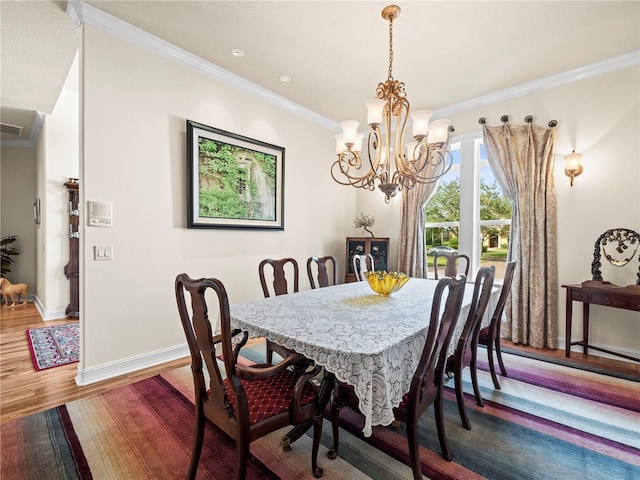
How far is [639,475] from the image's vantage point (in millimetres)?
1497

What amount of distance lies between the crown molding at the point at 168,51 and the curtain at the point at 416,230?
1.86 m

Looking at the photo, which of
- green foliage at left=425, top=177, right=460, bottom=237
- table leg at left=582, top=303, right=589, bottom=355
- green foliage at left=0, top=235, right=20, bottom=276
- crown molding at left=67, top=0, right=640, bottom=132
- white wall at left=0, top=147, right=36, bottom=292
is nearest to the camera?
crown molding at left=67, top=0, right=640, bottom=132

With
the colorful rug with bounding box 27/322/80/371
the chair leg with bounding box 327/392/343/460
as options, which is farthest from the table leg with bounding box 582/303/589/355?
the colorful rug with bounding box 27/322/80/371

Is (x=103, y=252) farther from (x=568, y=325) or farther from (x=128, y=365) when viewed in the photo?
(x=568, y=325)

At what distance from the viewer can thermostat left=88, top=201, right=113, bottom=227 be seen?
7.79 feet

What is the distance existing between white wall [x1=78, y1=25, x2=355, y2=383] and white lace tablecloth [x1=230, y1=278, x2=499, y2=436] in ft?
4.25

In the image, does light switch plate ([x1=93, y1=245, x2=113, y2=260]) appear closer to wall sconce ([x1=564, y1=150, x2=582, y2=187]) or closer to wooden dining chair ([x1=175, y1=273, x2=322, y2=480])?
wooden dining chair ([x1=175, y1=273, x2=322, y2=480])

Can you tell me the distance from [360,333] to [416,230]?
119 inches

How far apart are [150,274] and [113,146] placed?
1.10m

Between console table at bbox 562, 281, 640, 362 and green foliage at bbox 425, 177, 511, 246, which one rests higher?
green foliage at bbox 425, 177, 511, 246

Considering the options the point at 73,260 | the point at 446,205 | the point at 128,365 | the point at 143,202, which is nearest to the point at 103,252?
the point at 143,202

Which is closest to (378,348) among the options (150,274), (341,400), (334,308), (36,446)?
(341,400)

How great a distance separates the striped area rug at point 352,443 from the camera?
1.51m

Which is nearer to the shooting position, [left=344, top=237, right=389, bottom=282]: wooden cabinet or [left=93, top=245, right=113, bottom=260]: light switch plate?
[left=93, top=245, right=113, bottom=260]: light switch plate
